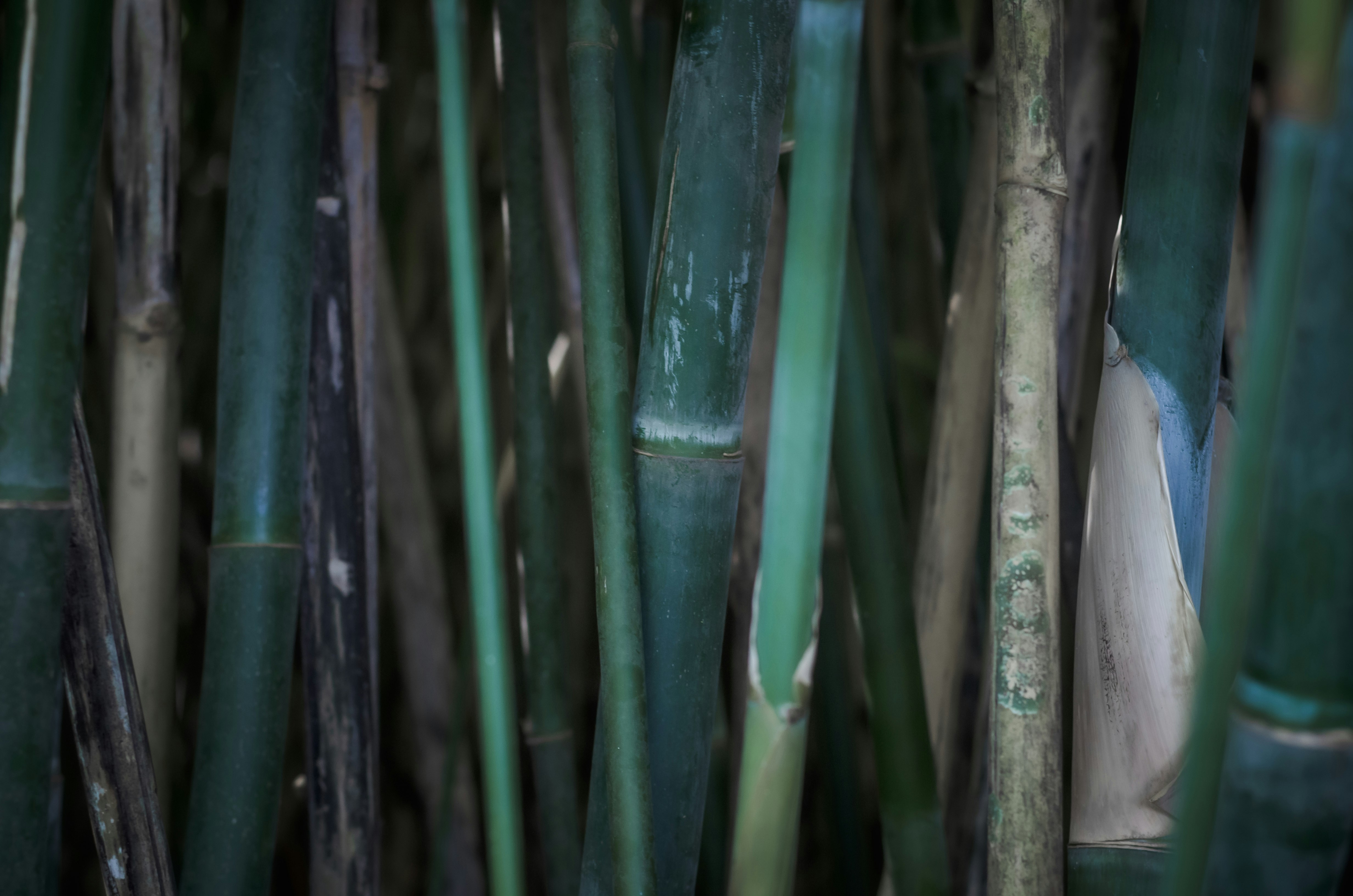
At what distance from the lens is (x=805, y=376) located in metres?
0.34

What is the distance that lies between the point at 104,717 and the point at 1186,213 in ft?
1.82

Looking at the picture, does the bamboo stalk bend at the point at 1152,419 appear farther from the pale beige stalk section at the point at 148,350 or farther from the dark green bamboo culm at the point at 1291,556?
the pale beige stalk section at the point at 148,350

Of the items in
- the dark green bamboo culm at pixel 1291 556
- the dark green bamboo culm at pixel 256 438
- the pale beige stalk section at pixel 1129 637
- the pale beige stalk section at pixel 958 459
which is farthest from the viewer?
the pale beige stalk section at pixel 958 459

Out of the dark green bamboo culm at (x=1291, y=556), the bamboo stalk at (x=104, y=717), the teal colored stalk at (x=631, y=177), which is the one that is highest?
the teal colored stalk at (x=631, y=177)

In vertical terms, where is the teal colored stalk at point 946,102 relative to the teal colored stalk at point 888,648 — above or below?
above

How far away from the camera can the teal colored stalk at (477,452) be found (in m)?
0.46

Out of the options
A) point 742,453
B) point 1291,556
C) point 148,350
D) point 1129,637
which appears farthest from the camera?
point 148,350

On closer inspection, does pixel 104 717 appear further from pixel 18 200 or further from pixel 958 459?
pixel 958 459

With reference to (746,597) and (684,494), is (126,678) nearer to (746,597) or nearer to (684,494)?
(684,494)

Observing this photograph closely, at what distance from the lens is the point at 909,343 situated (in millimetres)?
930

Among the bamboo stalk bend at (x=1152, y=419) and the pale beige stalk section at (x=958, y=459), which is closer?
the bamboo stalk bend at (x=1152, y=419)

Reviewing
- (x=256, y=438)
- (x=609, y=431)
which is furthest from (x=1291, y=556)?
(x=256, y=438)

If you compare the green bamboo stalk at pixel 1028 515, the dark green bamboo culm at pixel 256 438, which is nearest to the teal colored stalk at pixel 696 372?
the green bamboo stalk at pixel 1028 515

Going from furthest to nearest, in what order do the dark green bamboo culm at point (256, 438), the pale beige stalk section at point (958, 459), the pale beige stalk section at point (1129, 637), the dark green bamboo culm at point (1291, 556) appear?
the pale beige stalk section at point (958, 459) < the dark green bamboo culm at point (256, 438) < the pale beige stalk section at point (1129, 637) < the dark green bamboo culm at point (1291, 556)
